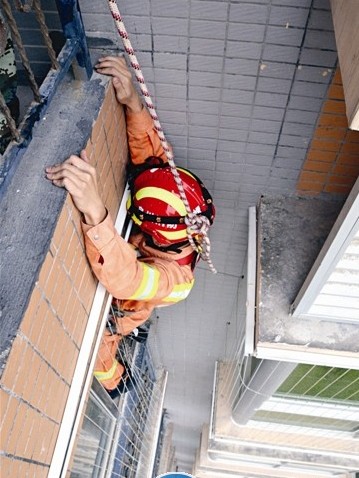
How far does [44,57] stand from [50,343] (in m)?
1.80

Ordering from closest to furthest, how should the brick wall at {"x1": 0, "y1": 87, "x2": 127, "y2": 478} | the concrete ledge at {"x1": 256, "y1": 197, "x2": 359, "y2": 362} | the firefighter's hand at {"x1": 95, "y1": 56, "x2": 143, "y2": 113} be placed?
the brick wall at {"x1": 0, "y1": 87, "x2": 127, "y2": 478} → the firefighter's hand at {"x1": 95, "y1": 56, "x2": 143, "y2": 113} → the concrete ledge at {"x1": 256, "y1": 197, "x2": 359, "y2": 362}

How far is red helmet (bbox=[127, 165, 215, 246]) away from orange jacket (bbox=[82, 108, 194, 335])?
19 cm

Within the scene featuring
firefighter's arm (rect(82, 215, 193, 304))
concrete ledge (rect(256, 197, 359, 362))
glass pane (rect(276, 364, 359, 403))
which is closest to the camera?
firefighter's arm (rect(82, 215, 193, 304))

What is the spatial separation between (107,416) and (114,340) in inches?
63.0

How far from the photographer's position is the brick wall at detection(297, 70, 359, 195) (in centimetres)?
274

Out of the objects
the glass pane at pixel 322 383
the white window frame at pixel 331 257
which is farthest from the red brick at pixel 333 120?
the glass pane at pixel 322 383

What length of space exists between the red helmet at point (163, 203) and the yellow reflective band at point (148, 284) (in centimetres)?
29

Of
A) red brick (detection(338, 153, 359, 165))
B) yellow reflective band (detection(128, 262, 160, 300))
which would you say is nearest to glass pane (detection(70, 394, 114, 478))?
yellow reflective band (detection(128, 262, 160, 300))

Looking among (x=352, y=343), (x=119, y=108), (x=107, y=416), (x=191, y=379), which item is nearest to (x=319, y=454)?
(x=191, y=379)

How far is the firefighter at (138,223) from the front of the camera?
223cm

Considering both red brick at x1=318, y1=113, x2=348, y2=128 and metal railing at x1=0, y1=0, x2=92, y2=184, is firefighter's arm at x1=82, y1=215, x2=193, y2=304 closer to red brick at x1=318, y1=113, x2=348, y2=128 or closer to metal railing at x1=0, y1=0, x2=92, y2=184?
metal railing at x1=0, y1=0, x2=92, y2=184

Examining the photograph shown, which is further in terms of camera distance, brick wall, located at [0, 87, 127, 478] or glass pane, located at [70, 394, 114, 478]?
glass pane, located at [70, 394, 114, 478]

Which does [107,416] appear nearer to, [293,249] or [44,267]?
[293,249]

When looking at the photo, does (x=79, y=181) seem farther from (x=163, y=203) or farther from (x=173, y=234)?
(x=173, y=234)
